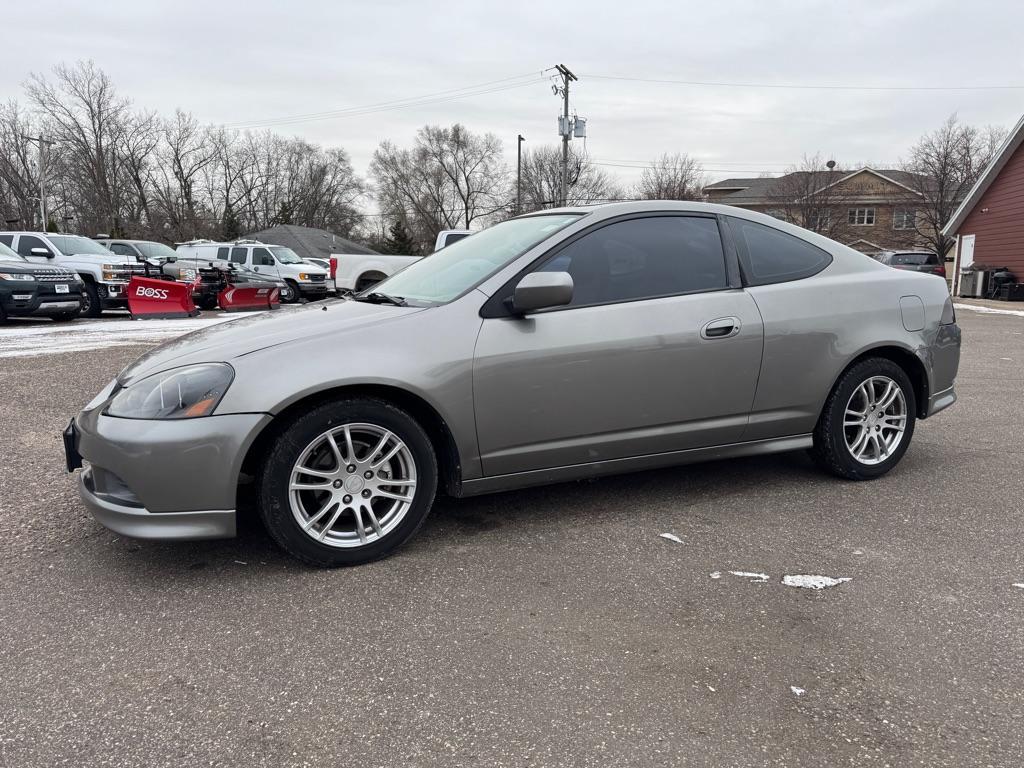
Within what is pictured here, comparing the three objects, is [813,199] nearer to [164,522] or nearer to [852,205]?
[852,205]

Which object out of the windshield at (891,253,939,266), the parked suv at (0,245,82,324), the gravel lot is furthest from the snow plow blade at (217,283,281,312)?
the windshield at (891,253,939,266)

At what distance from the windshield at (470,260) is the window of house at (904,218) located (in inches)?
1905

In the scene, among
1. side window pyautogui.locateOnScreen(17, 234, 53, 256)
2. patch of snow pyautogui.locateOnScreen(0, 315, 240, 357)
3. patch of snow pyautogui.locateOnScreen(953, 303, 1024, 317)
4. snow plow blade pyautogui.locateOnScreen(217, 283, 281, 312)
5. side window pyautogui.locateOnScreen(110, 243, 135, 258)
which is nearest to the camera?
patch of snow pyautogui.locateOnScreen(0, 315, 240, 357)

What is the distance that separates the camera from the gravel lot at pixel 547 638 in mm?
2025

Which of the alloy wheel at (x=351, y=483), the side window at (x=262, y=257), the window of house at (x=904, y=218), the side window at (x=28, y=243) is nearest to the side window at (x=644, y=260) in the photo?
the alloy wheel at (x=351, y=483)

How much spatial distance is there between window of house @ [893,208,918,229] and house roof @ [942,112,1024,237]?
→ 17548 mm

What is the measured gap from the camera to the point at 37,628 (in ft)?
8.57

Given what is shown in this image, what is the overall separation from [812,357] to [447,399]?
6.59 feet

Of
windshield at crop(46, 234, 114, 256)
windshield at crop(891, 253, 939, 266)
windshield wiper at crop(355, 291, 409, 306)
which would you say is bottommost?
windshield wiper at crop(355, 291, 409, 306)

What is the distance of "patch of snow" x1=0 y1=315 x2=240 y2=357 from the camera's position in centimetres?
976

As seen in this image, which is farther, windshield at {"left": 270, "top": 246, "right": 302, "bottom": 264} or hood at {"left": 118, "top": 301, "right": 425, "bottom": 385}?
windshield at {"left": 270, "top": 246, "right": 302, "bottom": 264}

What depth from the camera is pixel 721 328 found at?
12.0 ft

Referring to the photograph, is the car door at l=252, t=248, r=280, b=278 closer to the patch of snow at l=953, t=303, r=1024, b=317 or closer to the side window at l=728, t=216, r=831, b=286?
the patch of snow at l=953, t=303, r=1024, b=317

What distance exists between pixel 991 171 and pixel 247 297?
25312mm
